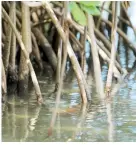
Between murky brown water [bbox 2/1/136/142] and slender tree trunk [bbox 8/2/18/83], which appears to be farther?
slender tree trunk [bbox 8/2/18/83]

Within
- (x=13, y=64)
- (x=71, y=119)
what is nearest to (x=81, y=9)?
(x=71, y=119)

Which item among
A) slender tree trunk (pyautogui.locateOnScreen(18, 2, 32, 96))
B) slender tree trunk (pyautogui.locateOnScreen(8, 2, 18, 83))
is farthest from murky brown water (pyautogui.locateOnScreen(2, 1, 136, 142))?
slender tree trunk (pyautogui.locateOnScreen(8, 2, 18, 83))

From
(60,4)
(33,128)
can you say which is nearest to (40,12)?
(60,4)

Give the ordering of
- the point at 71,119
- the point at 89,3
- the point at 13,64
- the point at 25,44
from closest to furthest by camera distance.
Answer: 1. the point at 89,3
2. the point at 71,119
3. the point at 25,44
4. the point at 13,64

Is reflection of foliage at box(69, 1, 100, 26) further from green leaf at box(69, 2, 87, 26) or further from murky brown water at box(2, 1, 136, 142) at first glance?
murky brown water at box(2, 1, 136, 142)

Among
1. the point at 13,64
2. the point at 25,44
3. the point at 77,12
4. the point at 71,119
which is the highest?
the point at 77,12

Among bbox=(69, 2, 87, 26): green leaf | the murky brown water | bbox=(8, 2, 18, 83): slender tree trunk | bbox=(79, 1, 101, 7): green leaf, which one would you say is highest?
bbox=(79, 1, 101, 7): green leaf

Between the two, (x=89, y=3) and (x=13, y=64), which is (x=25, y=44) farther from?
(x=89, y=3)

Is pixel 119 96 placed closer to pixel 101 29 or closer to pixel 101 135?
pixel 101 135

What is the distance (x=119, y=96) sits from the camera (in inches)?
160

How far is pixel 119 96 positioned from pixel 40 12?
1943 millimetres

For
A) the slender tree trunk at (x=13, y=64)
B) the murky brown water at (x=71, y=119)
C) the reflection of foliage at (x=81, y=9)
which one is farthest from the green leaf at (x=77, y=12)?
the slender tree trunk at (x=13, y=64)

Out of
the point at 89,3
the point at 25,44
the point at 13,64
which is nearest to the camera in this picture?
the point at 89,3

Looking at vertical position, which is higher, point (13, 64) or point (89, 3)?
point (89, 3)
